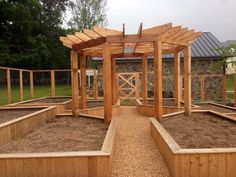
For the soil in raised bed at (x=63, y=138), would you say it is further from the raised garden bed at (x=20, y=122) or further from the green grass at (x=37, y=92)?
the green grass at (x=37, y=92)

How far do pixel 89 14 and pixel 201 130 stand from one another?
2284 cm

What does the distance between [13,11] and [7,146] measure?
21219mm

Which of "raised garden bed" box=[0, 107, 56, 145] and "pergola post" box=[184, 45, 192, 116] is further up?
"pergola post" box=[184, 45, 192, 116]

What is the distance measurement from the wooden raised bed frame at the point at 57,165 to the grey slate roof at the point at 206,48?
13.4 meters

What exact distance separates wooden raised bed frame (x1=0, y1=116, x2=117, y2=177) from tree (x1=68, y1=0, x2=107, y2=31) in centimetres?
2347

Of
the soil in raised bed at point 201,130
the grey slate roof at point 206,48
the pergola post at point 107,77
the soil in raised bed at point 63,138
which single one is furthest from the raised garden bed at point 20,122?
the grey slate roof at point 206,48

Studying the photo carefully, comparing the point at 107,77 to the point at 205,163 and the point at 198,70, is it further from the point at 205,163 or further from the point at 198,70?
the point at 198,70

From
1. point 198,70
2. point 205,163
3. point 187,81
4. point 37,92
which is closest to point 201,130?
point 205,163

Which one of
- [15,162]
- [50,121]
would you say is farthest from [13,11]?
[15,162]

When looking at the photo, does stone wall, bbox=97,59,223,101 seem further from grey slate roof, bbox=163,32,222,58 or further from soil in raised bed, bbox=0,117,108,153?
soil in raised bed, bbox=0,117,108,153

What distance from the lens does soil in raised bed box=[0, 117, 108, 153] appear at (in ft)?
14.2

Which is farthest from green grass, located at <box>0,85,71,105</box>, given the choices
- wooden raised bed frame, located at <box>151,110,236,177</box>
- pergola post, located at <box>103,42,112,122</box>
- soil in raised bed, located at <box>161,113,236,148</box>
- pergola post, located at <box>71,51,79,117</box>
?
wooden raised bed frame, located at <box>151,110,236,177</box>

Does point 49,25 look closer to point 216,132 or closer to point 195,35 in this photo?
point 195,35

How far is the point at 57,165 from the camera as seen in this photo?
3.50 metres
